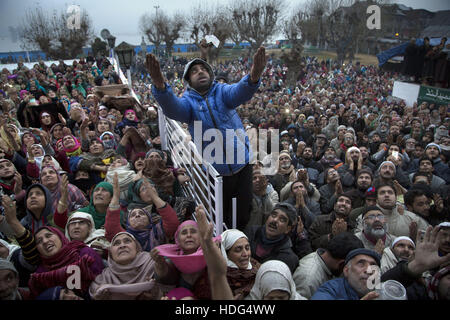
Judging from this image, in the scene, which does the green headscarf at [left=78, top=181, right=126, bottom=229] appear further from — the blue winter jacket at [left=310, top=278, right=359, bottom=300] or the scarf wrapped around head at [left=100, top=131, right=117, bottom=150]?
the blue winter jacket at [left=310, top=278, right=359, bottom=300]

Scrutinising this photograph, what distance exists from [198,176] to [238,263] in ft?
4.00

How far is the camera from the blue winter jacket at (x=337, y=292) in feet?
6.14

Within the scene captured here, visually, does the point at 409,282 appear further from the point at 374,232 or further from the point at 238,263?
the point at 238,263

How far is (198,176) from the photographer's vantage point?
10.1 ft

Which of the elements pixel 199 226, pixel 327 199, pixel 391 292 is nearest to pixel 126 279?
pixel 199 226

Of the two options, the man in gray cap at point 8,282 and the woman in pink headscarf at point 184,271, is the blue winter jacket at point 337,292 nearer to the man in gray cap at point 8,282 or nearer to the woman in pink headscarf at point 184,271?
the woman in pink headscarf at point 184,271

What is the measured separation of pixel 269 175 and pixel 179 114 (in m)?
2.71

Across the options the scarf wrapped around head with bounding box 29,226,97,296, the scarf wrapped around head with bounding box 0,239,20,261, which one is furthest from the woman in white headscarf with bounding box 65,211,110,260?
the scarf wrapped around head with bounding box 0,239,20,261

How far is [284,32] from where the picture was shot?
37.8 meters

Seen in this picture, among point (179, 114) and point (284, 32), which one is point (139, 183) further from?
point (284, 32)

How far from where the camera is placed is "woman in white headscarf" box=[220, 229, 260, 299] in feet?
6.62

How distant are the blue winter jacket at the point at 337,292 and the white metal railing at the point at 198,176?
960 mm
